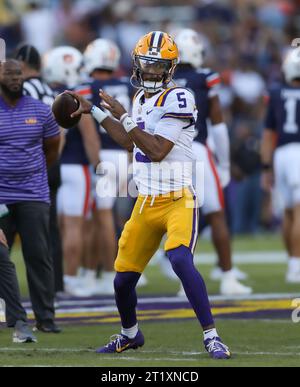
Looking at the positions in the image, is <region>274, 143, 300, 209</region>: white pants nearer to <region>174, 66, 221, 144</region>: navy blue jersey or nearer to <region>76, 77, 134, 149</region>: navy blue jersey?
<region>174, 66, 221, 144</region>: navy blue jersey

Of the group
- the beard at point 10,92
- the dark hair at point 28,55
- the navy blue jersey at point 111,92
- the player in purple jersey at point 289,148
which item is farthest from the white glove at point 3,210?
the player in purple jersey at point 289,148

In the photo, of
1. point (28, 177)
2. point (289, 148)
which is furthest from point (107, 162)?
point (28, 177)

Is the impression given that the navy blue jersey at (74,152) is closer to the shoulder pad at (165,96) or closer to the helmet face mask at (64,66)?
the helmet face mask at (64,66)

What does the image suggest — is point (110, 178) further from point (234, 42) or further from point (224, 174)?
point (234, 42)

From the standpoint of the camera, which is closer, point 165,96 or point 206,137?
point 165,96

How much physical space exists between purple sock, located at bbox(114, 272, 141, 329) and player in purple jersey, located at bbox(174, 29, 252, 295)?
3.31 m

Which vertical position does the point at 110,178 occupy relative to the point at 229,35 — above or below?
below

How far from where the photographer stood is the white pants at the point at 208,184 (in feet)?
34.6

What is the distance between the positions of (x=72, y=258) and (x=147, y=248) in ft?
12.4

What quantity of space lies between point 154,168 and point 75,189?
3.75 m

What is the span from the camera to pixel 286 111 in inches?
467
